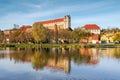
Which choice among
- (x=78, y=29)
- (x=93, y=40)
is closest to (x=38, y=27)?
(x=78, y=29)

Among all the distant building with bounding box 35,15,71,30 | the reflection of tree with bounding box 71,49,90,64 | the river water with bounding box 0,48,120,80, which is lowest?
the river water with bounding box 0,48,120,80

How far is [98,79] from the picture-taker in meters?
15.1

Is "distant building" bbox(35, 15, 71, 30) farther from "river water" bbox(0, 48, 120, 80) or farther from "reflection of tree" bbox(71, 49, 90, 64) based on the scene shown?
"river water" bbox(0, 48, 120, 80)

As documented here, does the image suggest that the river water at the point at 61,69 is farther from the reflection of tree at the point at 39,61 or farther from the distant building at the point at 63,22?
the distant building at the point at 63,22

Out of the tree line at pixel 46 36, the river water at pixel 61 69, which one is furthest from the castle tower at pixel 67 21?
the river water at pixel 61 69

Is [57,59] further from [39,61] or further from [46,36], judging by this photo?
[46,36]

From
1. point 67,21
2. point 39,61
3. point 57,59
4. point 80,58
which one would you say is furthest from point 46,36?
point 67,21

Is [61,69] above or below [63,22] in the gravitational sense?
below

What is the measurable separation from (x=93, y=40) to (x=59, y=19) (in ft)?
161

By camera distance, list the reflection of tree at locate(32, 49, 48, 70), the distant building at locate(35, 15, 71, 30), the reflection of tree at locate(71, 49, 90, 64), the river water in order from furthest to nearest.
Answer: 1. the distant building at locate(35, 15, 71, 30)
2. the reflection of tree at locate(71, 49, 90, 64)
3. the reflection of tree at locate(32, 49, 48, 70)
4. the river water

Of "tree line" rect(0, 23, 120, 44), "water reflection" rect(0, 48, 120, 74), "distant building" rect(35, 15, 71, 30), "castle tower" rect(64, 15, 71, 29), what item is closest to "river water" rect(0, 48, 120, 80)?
"water reflection" rect(0, 48, 120, 74)

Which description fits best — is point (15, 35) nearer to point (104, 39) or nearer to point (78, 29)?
point (78, 29)

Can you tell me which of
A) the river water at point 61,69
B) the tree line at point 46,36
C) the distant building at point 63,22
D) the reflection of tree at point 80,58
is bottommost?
the river water at point 61,69

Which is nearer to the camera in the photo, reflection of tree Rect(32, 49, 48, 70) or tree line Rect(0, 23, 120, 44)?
reflection of tree Rect(32, 49, 48, 70)
